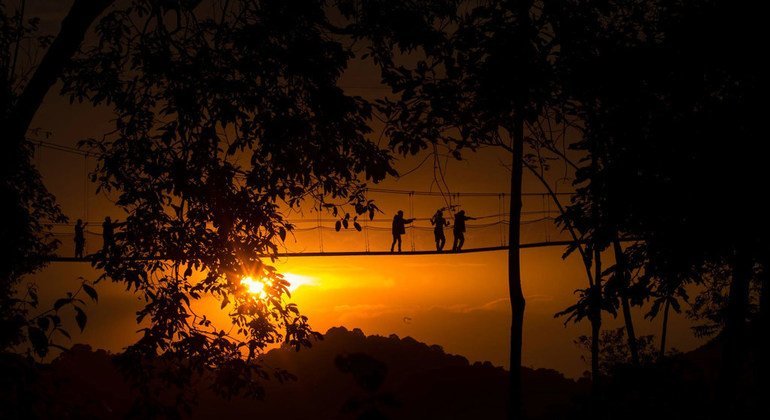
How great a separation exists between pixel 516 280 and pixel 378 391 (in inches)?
394

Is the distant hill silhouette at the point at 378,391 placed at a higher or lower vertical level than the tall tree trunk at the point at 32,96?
lower

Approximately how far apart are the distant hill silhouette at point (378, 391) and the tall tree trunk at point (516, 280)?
24.1 ft

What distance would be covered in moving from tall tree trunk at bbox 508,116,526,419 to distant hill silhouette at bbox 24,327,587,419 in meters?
7.36

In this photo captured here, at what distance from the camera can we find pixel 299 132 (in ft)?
9.30

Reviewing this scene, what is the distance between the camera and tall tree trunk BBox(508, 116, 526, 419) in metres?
5.48

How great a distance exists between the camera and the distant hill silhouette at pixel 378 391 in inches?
828

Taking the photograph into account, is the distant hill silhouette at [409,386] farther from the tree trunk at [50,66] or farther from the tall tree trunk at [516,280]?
the tree trunk at [50,66]

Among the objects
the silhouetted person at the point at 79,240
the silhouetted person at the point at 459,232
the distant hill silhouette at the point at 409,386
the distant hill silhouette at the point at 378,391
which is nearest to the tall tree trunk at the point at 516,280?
the silhouetted person at the point at 459,232

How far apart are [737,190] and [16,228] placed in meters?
2.68

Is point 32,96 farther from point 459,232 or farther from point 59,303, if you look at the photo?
point 459,232

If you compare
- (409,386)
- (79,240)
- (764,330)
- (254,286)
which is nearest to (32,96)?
(254,286)

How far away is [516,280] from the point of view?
5.68 m

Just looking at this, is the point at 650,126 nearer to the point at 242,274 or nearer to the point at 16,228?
the point at 242,274

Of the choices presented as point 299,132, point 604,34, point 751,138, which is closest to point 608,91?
point 751,138
